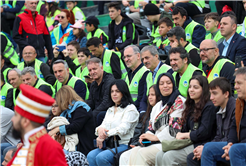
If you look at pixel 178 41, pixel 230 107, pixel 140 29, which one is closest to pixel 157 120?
pixel 230 107

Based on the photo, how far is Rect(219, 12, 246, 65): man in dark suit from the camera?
6.38m

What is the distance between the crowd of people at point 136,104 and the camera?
3026 mm

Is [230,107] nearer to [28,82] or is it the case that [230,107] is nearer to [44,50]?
[28,82]

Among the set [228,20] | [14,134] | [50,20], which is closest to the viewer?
[14,134]

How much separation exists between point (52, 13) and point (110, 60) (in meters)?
4.27

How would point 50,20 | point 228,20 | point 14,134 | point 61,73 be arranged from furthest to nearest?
point 50,20
point 61,73
point 228,20
point 14,134

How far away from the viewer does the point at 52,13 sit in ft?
37.5

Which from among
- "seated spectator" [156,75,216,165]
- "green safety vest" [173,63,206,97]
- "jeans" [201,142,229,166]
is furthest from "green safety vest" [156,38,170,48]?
"jeans" [201,142,229,166]

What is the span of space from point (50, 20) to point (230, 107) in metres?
8.06

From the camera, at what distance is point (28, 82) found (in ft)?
23.6

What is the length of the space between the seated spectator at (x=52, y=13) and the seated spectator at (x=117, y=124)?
19.9 feet

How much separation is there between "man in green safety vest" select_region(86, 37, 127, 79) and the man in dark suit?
7.08 feet

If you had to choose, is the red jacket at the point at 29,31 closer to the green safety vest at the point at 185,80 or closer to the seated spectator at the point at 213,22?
the seated spectator at the point at 213,22

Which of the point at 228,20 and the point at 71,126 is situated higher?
the point at 228,20
